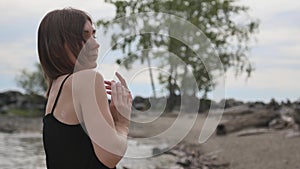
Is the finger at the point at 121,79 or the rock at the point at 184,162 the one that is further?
the rock at the point at 184,162

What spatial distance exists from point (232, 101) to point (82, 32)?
28716 millimetres

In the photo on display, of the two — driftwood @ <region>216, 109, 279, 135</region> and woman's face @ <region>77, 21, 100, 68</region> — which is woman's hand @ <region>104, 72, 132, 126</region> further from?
driftwood @ <region>216, 109, 279, 135</region>

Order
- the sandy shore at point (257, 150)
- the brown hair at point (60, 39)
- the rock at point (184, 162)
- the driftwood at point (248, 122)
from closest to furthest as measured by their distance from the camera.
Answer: the brown hair at point (60, 39) → the sandy shore at point (257, 150) → the rock at point (184, 162) → the driftwood at point (248, 122)

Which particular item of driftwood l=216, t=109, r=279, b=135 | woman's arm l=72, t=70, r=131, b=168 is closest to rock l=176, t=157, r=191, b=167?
driftwood l=216, t=109, r=279, b=135

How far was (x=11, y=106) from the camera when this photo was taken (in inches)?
1642

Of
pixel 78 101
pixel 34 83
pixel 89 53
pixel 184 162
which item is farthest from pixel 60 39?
pixel 34 83

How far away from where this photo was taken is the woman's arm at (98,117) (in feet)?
4.61

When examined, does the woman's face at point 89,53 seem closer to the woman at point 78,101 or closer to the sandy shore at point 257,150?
the woman at point 78,101

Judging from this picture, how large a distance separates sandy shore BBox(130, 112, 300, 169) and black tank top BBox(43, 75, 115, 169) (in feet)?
18.5

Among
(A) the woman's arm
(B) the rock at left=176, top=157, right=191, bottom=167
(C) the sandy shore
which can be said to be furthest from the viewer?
(B) the rock at left=176, top=157, right=191, bottom=167

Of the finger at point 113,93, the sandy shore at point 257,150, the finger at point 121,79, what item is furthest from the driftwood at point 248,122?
the finger at point 113,93

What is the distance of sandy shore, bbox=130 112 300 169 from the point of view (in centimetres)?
924

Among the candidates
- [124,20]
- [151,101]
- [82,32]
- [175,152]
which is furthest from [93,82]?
[175,152]

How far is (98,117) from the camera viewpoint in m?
1.41
